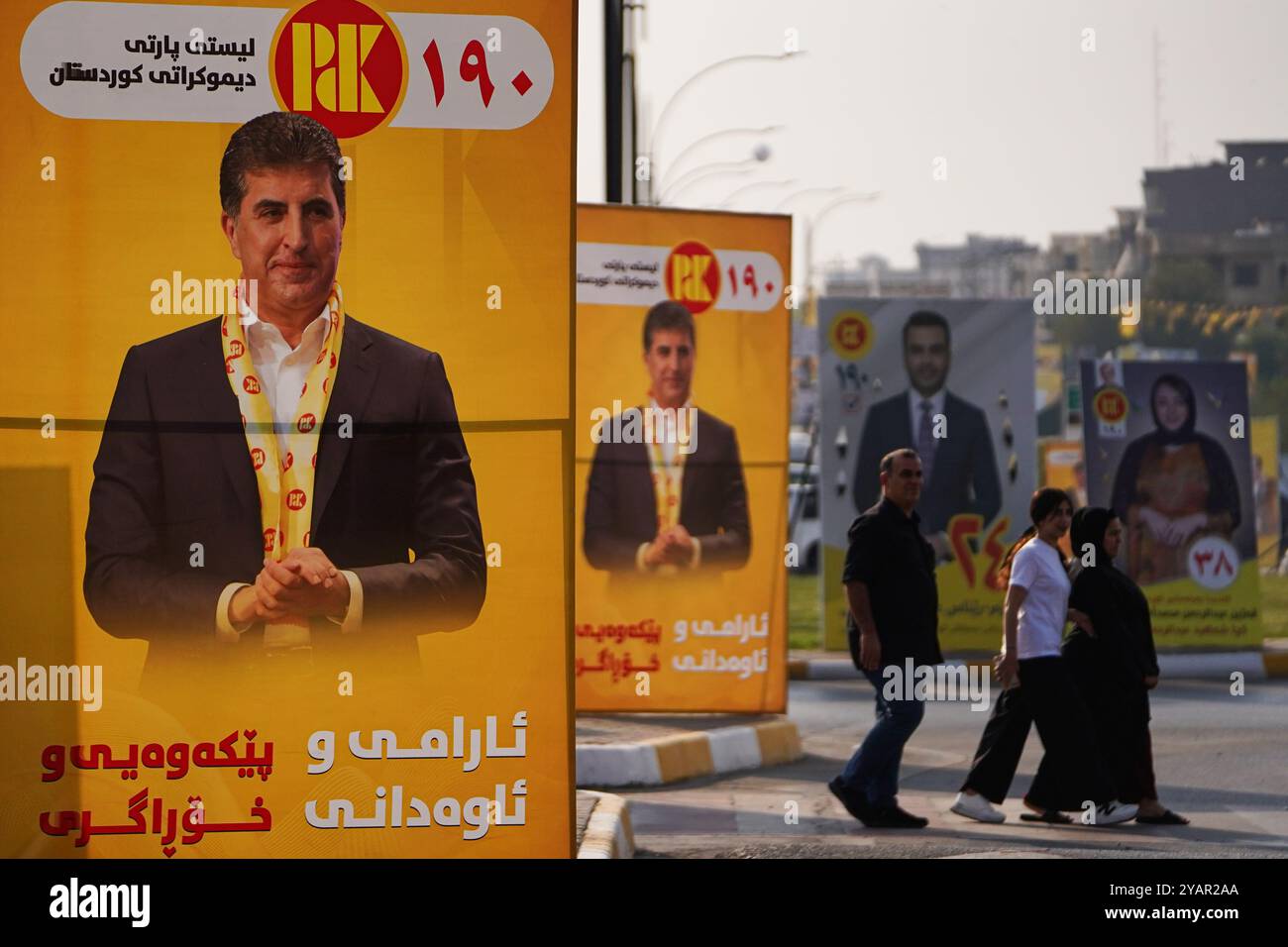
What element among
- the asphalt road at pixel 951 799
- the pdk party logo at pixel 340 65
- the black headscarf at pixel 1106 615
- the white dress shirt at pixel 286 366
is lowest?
the asphalt road at pixel 951 799

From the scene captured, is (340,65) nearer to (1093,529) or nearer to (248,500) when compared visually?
(248,500)

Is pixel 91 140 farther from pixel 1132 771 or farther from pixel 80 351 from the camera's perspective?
pixel 1132 771

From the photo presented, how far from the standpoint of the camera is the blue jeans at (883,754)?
1073 cm

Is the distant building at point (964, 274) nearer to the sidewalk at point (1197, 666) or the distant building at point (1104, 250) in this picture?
the distant building at point (1104, 250)

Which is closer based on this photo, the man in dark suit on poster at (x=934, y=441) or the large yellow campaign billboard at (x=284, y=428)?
the large yellow campaign billboard at (x=284, y=428)

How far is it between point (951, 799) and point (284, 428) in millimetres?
6680

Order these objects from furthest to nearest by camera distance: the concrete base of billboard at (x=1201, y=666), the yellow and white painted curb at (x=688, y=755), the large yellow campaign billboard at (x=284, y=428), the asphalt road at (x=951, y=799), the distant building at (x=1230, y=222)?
the distant building at (x=1230, y=222) < the concrete base of billboard at (x=1201, y=666) < the yellow and white painted curb at (x=688, y=755) < the asphalt road at (x=951, y=799) < the large yellow campaign billboard at (x=284, y=428)

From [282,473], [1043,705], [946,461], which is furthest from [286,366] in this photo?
[946,461]

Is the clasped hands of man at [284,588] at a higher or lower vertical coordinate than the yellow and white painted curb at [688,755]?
higher

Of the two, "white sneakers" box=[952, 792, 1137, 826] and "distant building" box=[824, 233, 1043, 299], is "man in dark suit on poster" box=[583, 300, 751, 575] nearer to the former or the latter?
"white sneakers" box=[952, 792, 1137, 826]

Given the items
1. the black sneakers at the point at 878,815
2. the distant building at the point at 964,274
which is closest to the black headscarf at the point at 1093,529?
the black sneakers at the point at 878,815

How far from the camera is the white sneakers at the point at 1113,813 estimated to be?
10.8m

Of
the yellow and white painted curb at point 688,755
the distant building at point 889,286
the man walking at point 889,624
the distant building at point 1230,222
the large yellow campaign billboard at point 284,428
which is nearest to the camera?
the large yellow campaign billboard at point 284,428

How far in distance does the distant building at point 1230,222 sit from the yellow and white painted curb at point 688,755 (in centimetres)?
840
